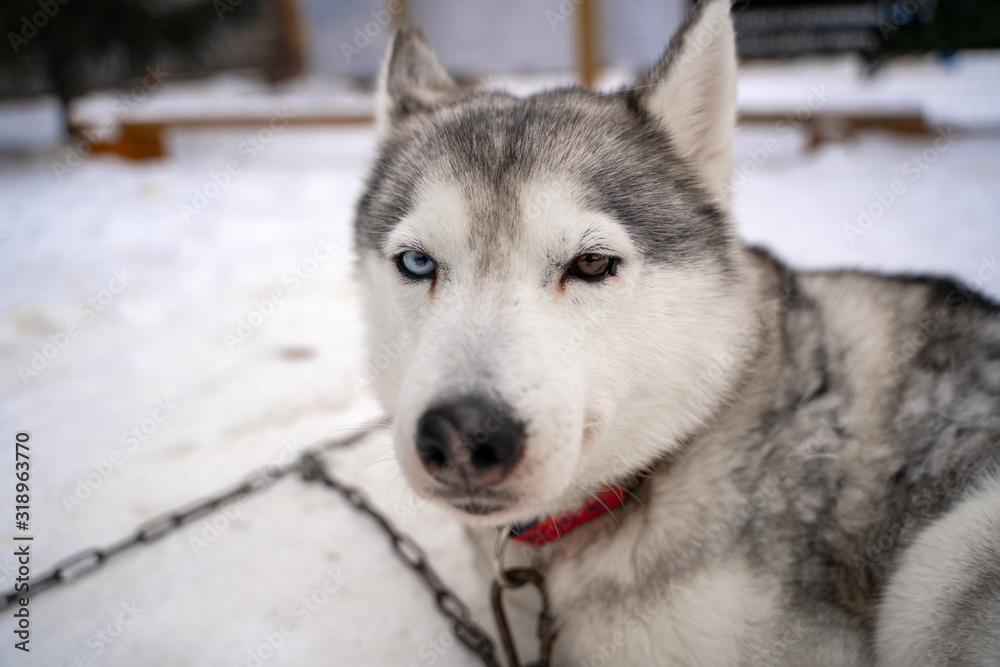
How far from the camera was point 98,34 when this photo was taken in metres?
10.1

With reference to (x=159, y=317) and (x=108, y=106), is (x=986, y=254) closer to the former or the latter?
(x=159, y=317)

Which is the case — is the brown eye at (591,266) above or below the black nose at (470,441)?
above

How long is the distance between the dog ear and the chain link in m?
1.56

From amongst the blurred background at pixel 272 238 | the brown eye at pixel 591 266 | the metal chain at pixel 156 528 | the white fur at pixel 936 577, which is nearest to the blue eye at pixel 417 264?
the brown eye at pixel 591 266

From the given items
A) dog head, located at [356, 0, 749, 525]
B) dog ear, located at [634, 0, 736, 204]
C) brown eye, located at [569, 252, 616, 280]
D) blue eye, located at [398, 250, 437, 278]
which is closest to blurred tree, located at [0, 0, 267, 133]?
dog head, located at [356, 0, 749, 525]

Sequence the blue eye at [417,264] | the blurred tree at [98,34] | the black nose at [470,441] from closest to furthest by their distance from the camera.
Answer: the black nose at [470,441] → the blue eye at [417,264] → the blurred tree at [98,34]

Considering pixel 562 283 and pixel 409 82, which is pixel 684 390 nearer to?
pixel 562 283

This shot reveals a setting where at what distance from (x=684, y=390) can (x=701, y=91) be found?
1035mm

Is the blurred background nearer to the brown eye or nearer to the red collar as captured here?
the red collar

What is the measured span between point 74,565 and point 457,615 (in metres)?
1.71

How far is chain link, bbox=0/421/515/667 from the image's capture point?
2.20m

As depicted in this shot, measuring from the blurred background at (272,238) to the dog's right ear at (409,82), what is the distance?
26cm

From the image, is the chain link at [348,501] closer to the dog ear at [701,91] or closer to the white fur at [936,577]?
the white fur at [936,577]

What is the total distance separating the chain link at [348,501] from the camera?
220cm
